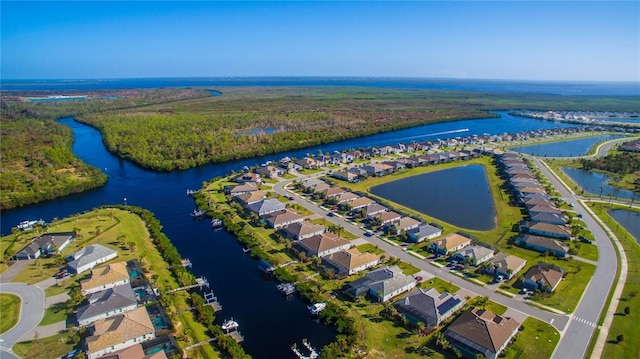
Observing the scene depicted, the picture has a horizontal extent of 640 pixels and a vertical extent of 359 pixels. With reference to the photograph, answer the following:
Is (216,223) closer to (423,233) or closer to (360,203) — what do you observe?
(360,203)

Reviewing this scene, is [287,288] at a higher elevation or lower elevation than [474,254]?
lower

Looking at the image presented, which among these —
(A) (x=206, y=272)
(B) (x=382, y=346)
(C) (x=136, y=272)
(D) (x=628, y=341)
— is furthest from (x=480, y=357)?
(C) (x=136, y=272)

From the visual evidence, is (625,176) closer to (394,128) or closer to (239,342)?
(394,128)

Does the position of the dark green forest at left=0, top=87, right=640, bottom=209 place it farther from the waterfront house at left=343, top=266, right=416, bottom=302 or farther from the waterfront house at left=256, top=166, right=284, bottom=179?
the waterfront house at left=343, top=266, right=416, bottom=302

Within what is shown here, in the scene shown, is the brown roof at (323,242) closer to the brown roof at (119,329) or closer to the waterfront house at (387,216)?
the waterfront house at (387,216)

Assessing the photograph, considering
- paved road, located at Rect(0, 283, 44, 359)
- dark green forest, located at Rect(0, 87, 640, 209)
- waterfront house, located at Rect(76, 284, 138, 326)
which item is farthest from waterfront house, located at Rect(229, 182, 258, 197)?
paved road, located at Rect(0, 283, 44, 359)

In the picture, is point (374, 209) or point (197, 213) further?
point (197, 213)

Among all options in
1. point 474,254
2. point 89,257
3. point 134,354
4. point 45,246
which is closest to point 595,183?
point 474,254

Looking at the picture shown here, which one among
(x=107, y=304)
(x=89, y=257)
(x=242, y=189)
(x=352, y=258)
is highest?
(x=242, y=189)
